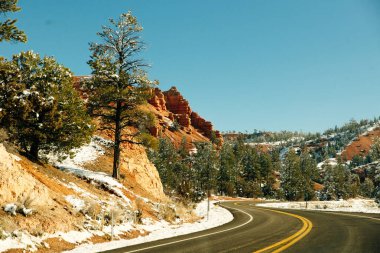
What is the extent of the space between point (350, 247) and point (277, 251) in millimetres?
2424

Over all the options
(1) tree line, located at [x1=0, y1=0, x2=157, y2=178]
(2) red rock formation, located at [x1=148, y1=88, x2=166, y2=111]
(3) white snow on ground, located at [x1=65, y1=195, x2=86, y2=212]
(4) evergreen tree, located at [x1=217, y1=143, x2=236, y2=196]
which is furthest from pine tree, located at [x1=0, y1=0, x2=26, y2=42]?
(2) red rock formation, located at [x1=148, y1=88, x2=166, y2=111]

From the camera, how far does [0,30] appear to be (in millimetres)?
13281

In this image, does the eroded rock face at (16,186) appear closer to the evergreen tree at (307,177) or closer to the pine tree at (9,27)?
the pine tree at (9,27)

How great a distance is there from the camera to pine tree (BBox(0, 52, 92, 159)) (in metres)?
16.4

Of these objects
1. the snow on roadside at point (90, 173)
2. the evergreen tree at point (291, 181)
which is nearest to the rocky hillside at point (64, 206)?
the snow on roadside at point (90, 173)

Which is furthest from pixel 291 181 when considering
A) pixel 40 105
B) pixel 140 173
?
pixel 40 105

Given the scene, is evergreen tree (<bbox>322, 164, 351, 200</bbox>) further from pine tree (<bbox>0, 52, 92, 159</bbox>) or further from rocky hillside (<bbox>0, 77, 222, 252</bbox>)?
pine tree (<bbox>0, 52, 92, 159</bbox>)

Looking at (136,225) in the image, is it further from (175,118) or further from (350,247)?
(175,118)

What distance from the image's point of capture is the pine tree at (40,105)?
1636 centimetres

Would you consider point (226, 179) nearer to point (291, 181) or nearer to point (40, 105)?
point (291, 181)

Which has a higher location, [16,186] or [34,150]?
[34,150]

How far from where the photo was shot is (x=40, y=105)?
16891 mm

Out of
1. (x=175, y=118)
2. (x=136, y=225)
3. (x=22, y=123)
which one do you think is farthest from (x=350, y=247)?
(x=175, y=118)

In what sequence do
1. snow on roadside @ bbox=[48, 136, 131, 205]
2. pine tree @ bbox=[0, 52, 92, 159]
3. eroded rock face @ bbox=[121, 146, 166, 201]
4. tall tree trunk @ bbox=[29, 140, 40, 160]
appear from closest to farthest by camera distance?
pine tree @ bbox=[0, 52, 92, 159], tall tree trunk @ bbox=[29, 140, 40, 160], snow on roadside @ bbox=[48, 136, 131, 205], eroded rock face @ bbox=[121, 146, 166, 201]
